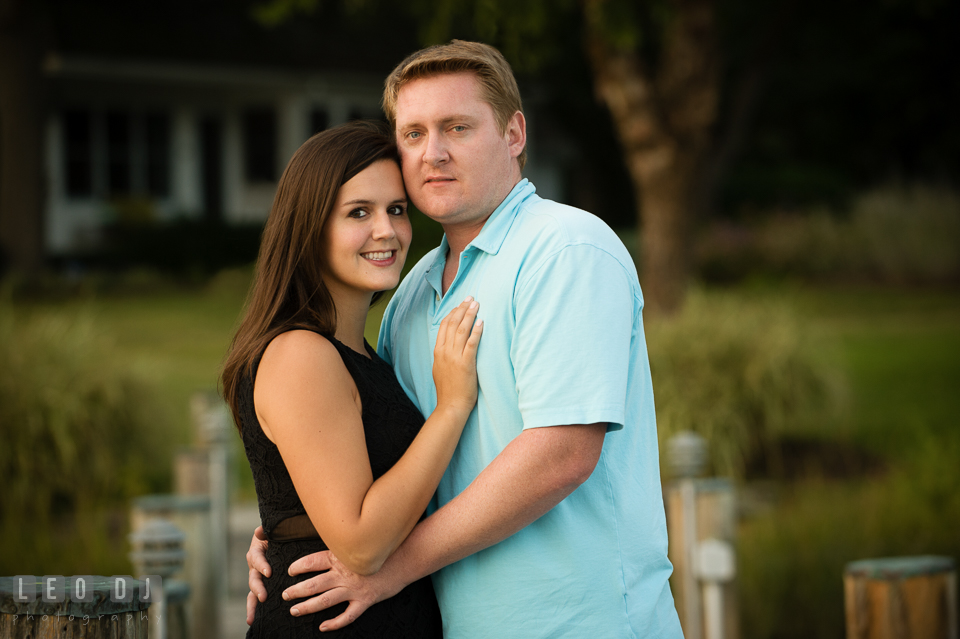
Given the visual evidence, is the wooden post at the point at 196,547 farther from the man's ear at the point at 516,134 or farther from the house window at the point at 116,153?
the house window at the point at 116,153

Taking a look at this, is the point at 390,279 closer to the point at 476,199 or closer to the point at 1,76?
the point at 476,199

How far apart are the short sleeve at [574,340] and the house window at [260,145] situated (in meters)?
22.0

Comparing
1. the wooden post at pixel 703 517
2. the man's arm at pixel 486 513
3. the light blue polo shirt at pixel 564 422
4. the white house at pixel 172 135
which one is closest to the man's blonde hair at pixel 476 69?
the light blue polo shirt at pixel 564 422

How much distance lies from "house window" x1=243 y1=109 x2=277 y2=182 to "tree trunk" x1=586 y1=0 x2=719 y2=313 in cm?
1506

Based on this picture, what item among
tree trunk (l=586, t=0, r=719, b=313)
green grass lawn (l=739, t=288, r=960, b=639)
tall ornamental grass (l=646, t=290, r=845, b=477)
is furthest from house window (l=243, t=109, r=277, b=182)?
green grass lawn (l=739, t=288, r=960, b=639)

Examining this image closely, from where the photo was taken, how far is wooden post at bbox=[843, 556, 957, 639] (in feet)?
10.2

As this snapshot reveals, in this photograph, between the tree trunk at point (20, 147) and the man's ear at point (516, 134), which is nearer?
the man's ear at point (516, 134)

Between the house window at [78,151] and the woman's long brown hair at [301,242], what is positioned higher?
the house window at [78,151]

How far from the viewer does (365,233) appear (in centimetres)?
247

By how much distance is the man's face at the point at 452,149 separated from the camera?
2.39 m

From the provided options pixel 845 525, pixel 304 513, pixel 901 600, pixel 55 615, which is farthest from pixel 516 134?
Answer: pixel 845 525

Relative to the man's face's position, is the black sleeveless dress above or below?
below

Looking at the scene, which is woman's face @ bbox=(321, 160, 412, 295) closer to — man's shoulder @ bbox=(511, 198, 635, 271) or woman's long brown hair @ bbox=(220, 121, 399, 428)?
woman's long brown hair @ bbox=(220, 121, 399, 428)

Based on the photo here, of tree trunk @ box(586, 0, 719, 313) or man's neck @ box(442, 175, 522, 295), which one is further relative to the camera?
tree trunk @ box(586, 0, 719, 313)
